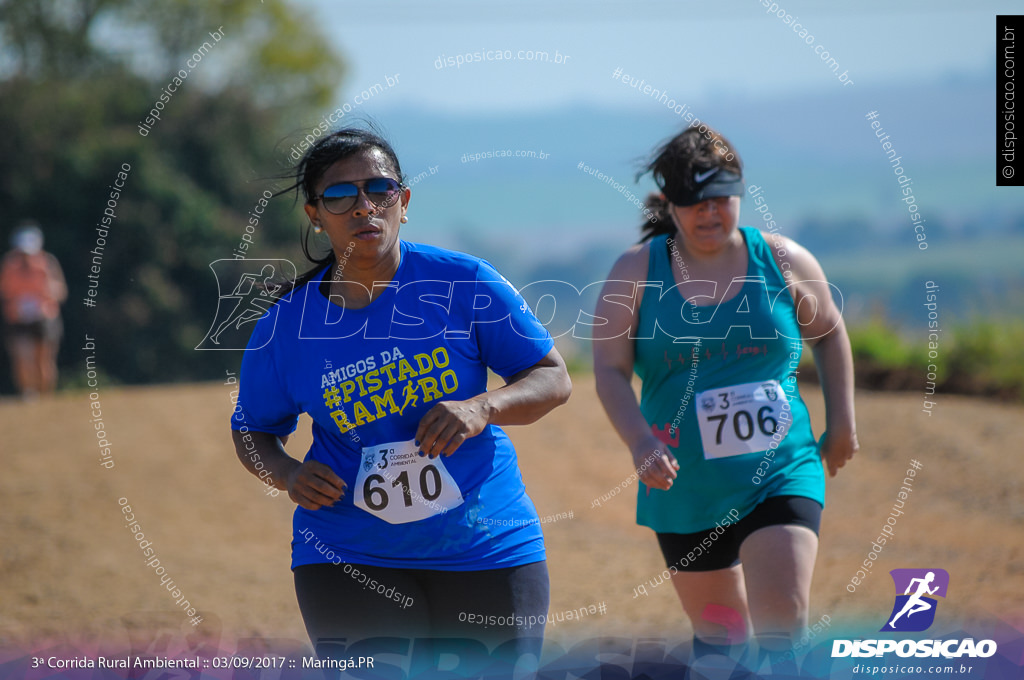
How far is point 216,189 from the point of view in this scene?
21016 millimetres

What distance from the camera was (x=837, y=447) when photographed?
11.9ft

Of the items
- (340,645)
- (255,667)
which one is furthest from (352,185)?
(255,667)

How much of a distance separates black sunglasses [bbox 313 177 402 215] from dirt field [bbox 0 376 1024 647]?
9.52ft

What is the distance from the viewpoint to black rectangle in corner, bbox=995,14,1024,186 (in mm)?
5445

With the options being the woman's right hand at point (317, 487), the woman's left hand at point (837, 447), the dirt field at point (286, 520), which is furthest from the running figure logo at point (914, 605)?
the woman's right hand at point (317, 487)

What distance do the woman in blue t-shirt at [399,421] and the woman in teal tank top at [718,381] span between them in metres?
0.65

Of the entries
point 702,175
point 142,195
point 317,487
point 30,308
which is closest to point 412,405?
point 317,487

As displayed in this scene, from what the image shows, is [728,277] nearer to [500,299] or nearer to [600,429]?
[500,299]

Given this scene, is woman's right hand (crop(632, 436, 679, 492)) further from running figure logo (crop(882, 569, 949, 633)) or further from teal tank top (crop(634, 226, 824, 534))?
running figure logo (crop(882, 569, 949, 633))

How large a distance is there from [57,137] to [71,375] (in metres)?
4.84

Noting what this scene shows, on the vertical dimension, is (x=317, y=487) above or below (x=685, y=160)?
below

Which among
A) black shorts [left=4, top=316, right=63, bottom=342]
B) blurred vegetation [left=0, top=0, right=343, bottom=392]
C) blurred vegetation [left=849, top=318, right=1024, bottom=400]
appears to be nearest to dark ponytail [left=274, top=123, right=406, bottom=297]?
blurred vegetation [left=849, top=318, right=1024, bottom=400]

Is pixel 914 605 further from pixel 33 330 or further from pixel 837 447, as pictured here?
pixel 33 330

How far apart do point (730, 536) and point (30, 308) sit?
10.6m
